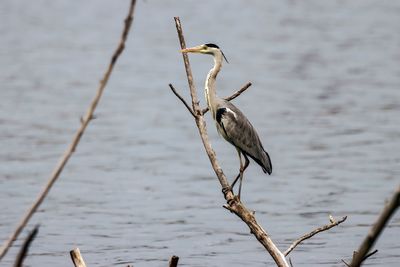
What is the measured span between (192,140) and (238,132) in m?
8.70

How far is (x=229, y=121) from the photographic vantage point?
7809mm

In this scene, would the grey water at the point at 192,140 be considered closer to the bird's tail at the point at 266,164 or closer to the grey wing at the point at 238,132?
the bird's tail at the point at 266,164

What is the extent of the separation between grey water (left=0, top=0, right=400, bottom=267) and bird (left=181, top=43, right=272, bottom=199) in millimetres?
2163

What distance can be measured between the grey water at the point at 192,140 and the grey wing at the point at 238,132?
2107 mm

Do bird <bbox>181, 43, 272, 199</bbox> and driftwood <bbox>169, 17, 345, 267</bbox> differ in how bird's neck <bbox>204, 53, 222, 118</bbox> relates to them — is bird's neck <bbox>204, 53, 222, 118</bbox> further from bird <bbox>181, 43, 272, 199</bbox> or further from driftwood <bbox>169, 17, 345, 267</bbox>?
driftwood <bbox>169, 17, 345, 267</bbox>

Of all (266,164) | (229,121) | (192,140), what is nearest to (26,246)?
(229,121)

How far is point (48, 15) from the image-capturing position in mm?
33781

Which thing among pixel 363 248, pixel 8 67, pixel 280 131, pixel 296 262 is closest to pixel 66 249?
pixel 296 262

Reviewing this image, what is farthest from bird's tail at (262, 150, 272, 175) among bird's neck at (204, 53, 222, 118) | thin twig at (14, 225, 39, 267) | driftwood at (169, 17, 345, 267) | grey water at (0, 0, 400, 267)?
thin twig at (14, 225, 39, 267)

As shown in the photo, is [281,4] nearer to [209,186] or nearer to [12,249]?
[209,186]

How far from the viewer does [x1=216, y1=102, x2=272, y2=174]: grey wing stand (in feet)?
25.5


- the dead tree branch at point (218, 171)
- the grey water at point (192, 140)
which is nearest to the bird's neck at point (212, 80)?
the dead tree branch at point (218, 171)

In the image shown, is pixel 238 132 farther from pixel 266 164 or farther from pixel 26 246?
pixel 26 246

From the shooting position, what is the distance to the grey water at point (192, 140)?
11.1m
